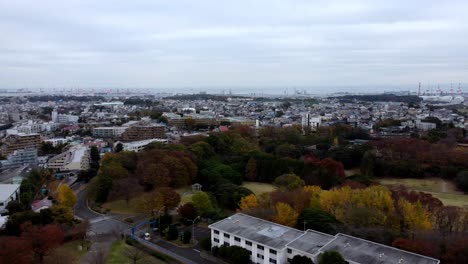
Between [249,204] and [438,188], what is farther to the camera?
[438,188]

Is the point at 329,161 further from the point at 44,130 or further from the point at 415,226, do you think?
the point at 44,130

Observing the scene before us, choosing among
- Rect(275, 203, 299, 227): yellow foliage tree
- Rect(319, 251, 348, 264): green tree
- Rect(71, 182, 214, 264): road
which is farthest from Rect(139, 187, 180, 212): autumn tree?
Rect(319, 251, 348, 264): green tree

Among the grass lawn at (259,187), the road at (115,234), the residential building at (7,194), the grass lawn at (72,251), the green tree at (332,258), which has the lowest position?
the road at (115,234)

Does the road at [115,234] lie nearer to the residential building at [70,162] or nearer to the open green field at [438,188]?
the residential building at [70,162]

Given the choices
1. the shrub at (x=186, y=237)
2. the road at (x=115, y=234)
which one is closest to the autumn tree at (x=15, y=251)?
the road at (x=115, y=234)

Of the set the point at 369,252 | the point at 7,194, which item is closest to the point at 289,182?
the point at 369,252

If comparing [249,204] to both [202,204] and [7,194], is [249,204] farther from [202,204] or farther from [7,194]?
[7,194]
